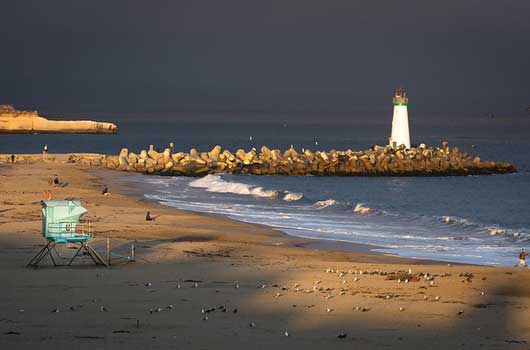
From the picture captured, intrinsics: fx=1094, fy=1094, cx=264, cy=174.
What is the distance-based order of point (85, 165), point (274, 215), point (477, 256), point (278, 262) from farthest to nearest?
1. point (85, 165)
2. point (274, 215)
3. point (477, 256)
4. point (278, 262)

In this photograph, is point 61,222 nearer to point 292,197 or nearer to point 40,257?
point 40,257

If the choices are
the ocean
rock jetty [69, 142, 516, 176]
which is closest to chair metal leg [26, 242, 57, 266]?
the ocean

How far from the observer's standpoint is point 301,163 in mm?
51438

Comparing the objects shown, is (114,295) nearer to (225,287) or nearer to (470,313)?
(225,287)

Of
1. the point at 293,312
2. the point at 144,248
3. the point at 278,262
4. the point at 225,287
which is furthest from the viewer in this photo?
the point at 144,248

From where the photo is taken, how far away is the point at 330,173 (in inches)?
2007

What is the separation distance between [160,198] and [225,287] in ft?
63.6

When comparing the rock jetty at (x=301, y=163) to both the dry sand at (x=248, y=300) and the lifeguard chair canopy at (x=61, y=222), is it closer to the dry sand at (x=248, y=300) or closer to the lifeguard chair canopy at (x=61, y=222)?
the dry sand at (x=248, y=300)

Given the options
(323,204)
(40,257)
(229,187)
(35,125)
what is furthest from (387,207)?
(35,125)

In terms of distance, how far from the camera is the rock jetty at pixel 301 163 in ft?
160

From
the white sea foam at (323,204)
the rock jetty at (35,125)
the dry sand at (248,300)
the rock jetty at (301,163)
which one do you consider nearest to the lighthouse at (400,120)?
the rock jetty at (301,163)

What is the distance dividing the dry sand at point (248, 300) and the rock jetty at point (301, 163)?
2798 cm

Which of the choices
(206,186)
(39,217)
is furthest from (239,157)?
(39,217)

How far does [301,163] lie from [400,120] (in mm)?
7757
